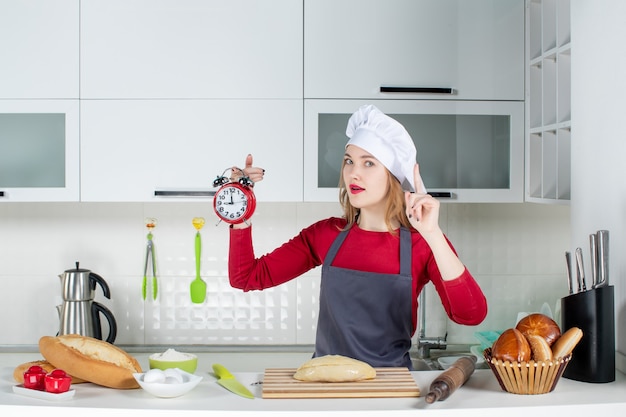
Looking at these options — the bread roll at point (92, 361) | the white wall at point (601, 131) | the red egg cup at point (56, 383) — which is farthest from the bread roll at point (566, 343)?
the red egg cup at point (56, 383)

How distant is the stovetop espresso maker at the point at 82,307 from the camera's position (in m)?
2.62

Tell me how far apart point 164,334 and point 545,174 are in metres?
1.47

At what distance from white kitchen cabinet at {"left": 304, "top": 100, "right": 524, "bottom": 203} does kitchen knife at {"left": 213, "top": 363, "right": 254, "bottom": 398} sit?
103 centimetres

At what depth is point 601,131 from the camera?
1744 mm

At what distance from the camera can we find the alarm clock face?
1686 millimetres

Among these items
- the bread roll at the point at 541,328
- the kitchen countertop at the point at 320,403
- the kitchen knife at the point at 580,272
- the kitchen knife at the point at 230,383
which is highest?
the kitchen knife at the point at 580,272

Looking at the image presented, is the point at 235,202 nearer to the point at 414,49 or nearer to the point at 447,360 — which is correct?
the point at 414,49

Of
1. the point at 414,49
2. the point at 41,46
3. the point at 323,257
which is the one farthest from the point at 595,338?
the point at 41,46

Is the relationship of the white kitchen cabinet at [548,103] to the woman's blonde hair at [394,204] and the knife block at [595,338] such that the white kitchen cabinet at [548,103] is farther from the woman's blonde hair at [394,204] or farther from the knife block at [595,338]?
the knife block at [595,338]

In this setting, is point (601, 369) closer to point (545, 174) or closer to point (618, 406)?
point (618, 406)

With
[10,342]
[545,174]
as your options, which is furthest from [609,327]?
[10,342]

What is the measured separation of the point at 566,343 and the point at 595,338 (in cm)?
13

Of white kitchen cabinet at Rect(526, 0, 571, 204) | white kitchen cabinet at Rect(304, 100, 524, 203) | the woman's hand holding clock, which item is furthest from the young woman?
white kitchen cabinet at Rect(526, 0, 571, 204)

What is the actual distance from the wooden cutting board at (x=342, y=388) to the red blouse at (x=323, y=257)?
356mm
